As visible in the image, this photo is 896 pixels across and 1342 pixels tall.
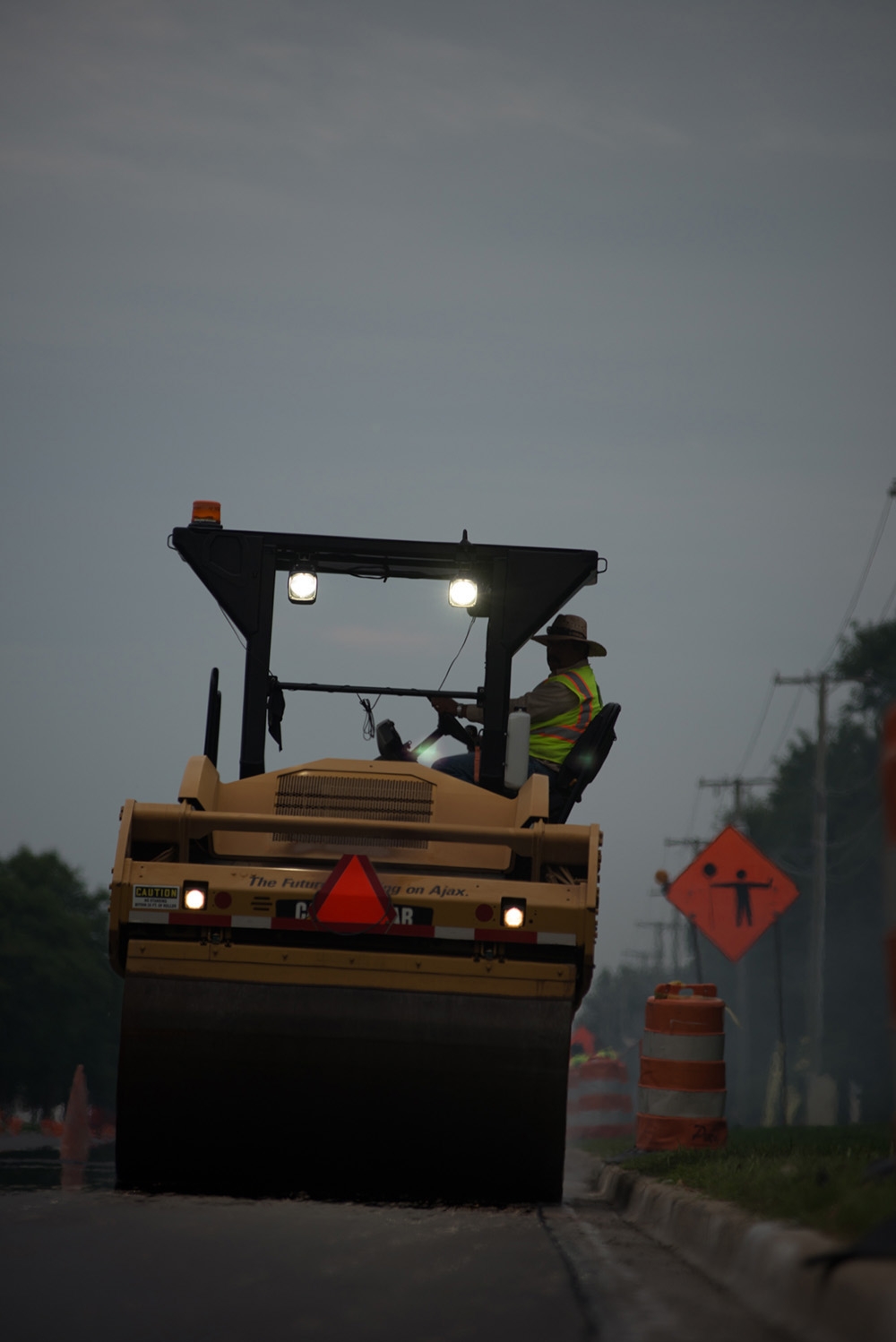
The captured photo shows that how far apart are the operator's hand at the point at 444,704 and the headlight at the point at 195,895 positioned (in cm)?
238

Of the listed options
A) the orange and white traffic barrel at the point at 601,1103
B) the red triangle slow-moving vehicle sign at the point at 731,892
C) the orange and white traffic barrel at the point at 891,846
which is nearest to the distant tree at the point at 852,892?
the orange and white traffic barrel at the point at 601,1103

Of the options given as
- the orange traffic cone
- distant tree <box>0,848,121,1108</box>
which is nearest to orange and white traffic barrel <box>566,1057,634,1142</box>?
the orange traffic cone

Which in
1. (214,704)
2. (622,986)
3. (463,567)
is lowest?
(622,986)

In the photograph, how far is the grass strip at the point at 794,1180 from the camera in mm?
5000

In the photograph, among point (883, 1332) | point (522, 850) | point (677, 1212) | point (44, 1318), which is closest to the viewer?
point (883, 1332)

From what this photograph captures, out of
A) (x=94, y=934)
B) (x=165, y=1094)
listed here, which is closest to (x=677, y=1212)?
(x=165, y=1094)

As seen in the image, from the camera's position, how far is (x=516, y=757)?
8.77 m

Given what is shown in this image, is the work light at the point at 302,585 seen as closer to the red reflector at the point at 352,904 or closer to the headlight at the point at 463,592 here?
the headlight at the point at 463,592

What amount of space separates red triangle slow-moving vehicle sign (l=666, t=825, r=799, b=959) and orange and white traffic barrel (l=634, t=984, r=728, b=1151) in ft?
16.1

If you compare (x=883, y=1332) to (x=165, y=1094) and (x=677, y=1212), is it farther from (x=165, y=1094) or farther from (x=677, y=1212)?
(x=165, y=1094)

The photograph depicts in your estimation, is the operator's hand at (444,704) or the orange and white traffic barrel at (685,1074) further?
the orange and white traffic barrel at (685,1074)

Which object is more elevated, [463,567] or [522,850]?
[463,567]

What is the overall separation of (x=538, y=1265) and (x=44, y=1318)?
1767 millimetres

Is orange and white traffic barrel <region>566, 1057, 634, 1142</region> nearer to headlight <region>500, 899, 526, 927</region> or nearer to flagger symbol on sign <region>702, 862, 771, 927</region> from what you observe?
flagger symbol on sign <region>702, 862, 771, 927</region>
